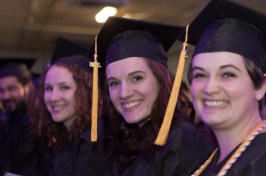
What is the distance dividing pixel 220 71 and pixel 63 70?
163 centimetres

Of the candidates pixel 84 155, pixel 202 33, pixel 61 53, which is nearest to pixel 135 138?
pixel 84 155

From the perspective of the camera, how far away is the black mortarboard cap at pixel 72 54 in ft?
9.82

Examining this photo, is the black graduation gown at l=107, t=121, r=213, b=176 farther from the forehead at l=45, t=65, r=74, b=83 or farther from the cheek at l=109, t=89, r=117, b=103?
the forehead at l=45, t=65, r=74, b=83

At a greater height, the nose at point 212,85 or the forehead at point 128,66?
the forehead at point 128,66

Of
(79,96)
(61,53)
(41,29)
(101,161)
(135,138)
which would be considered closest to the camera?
(135,138)

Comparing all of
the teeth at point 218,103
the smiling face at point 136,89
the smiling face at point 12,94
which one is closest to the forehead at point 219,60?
the teeth at point 218,103

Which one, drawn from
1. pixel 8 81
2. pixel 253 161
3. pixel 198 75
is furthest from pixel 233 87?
pixel 8 81

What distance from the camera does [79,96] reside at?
2875 millimetres

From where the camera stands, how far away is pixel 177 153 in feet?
6.11

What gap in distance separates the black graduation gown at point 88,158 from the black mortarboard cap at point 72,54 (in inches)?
21.7

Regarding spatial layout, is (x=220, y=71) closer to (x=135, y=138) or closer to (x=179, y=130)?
(x=179, y=130)

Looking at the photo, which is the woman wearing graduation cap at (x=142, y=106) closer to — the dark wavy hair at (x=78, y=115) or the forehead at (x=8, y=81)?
the dark wavy hair at (x=78, y=115)

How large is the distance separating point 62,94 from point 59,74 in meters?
0.13

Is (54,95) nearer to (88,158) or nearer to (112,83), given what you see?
(88,158)
